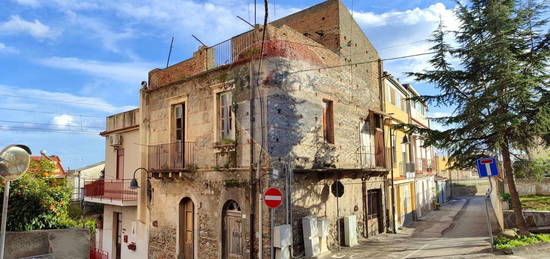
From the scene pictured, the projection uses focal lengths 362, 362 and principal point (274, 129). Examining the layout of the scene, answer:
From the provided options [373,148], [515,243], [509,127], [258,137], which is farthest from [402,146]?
[258,137]

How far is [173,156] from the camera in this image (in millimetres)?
14117

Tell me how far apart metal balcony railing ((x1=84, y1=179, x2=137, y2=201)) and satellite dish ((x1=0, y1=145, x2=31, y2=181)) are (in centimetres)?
1145

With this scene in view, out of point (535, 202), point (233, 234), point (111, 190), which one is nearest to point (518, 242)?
point (233, 234)

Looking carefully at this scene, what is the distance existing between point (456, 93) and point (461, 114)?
102 cm

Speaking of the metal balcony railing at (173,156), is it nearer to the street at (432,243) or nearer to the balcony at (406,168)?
the street at (432,243)

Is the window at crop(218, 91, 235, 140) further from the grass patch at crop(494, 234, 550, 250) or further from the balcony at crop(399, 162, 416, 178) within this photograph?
the balcony at crop(399, 162, 416, 178)

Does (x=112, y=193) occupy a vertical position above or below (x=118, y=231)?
above

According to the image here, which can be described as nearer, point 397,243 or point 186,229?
point 186,229

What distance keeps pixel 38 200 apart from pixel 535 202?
2128 cm

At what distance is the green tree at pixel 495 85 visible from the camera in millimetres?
11555

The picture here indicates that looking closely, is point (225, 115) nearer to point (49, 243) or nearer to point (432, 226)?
point (49, 243)

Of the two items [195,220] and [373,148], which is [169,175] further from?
[373,148]

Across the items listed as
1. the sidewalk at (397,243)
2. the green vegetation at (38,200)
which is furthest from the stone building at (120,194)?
the sidewalk at (397,243)

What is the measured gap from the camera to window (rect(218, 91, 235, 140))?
12469 mm
